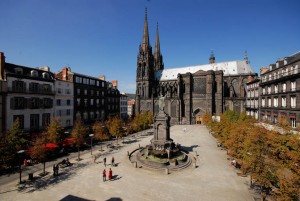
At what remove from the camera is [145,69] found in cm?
7544

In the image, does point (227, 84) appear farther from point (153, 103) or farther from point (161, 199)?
point (161, 199)

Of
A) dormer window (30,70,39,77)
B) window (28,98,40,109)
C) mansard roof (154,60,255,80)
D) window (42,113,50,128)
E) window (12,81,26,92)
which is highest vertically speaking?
mansard roof (154,60,255,80)

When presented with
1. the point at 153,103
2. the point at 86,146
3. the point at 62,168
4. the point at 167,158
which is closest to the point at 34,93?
the point at 86,146

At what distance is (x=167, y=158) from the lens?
23.2 metres

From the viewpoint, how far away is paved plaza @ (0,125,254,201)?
45.8 ft

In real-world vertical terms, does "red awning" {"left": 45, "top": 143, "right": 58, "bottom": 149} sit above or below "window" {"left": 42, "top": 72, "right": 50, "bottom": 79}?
below

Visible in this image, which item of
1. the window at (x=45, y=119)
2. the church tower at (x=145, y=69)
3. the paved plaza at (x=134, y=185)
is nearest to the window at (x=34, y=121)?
the window at (x=45, y=119)

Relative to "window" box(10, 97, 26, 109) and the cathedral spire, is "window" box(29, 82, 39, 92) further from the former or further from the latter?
the cathedral spire

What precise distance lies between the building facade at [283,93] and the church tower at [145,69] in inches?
1810

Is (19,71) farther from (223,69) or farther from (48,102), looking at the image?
(223,69)

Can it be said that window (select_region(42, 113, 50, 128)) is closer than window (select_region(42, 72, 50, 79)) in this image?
Yes

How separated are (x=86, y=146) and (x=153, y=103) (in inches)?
1693

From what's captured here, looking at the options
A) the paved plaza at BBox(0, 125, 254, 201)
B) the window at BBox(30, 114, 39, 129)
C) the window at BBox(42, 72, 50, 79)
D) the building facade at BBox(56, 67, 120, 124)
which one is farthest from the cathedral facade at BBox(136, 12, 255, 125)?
the paved plaza at BBox(0, 125, 254, 201)

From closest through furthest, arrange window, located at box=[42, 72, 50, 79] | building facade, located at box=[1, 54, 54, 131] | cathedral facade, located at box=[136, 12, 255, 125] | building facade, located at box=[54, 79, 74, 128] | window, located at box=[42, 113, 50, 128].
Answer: building facade, located at box=[1, 54, 54, 131], window, located at box=[42, 113, 50, 128], window, located at box=[42, 72, 50, 79], building facade, located at box=[54, 79, 74, 128], cathedral facade, located at box=[136, 12, 255, 125]
